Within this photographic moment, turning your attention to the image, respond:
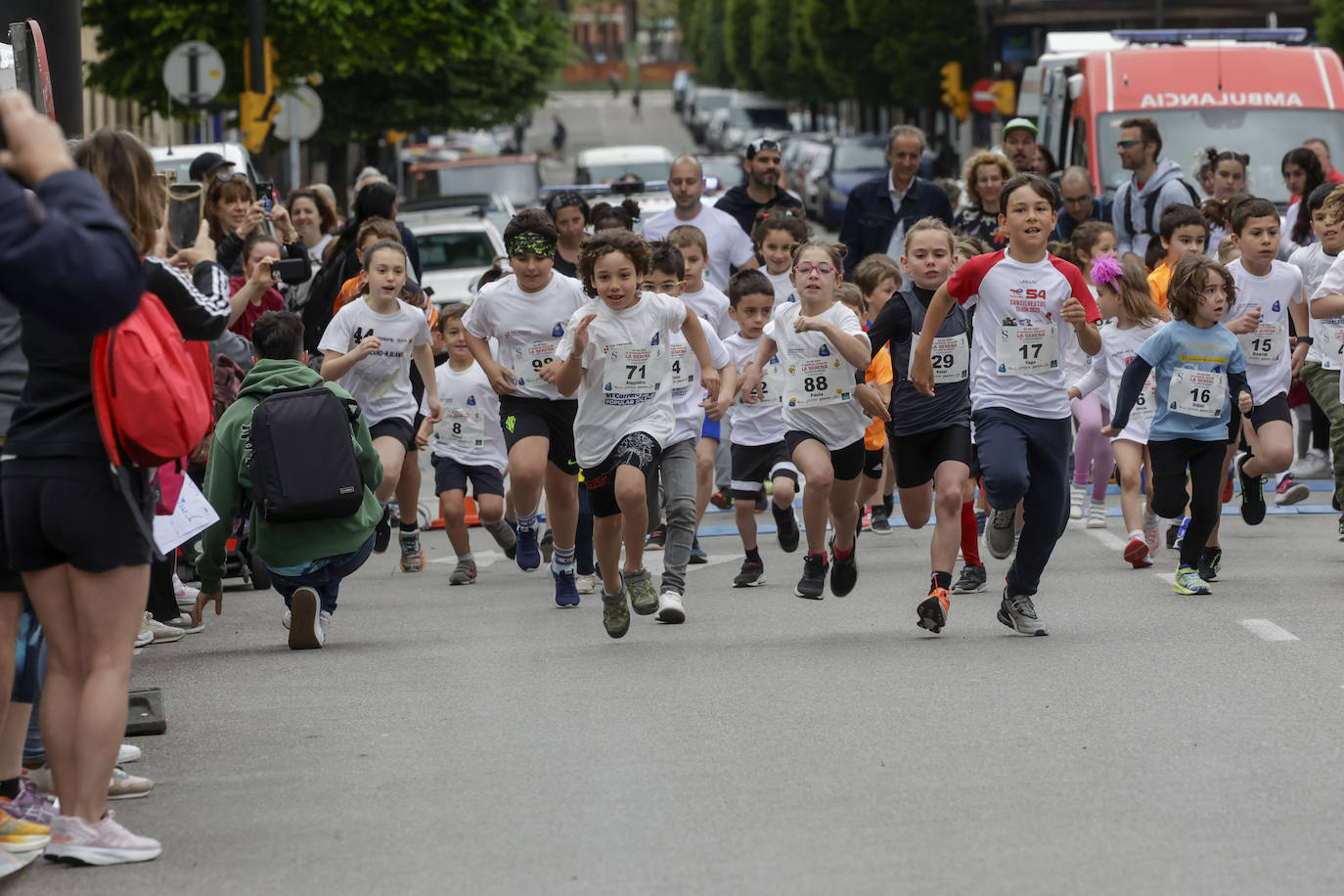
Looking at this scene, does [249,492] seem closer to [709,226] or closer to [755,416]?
[755,416]

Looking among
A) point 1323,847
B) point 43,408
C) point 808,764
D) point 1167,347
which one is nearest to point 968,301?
point 1167,347

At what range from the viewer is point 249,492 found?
9.24 meters

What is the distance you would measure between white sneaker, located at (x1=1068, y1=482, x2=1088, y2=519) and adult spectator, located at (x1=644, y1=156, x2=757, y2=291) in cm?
232

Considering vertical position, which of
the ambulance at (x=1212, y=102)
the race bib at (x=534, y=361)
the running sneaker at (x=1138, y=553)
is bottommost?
the running sneaker at (x=1138, y=553)

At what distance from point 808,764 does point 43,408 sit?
2.41m

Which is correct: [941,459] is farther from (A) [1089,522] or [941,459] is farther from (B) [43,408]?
(B) [43,408]

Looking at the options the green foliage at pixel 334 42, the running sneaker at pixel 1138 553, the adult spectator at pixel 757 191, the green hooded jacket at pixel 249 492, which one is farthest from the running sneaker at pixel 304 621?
the green foliage at pixel 334 42

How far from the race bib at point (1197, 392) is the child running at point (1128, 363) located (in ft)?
3.06

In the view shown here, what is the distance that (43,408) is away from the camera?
216 inches

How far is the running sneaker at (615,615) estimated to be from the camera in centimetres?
899

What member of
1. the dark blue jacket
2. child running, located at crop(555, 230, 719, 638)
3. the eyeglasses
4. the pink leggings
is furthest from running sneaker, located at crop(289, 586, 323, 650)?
the dark blue jacket

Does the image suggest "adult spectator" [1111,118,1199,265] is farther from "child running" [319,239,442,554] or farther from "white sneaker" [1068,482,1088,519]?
"child running" [319,239,442,554]

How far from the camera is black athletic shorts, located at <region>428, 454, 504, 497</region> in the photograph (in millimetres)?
11922

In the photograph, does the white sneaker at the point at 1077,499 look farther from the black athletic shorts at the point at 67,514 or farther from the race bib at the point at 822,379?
the black athletic shorts at the point at 67,514
